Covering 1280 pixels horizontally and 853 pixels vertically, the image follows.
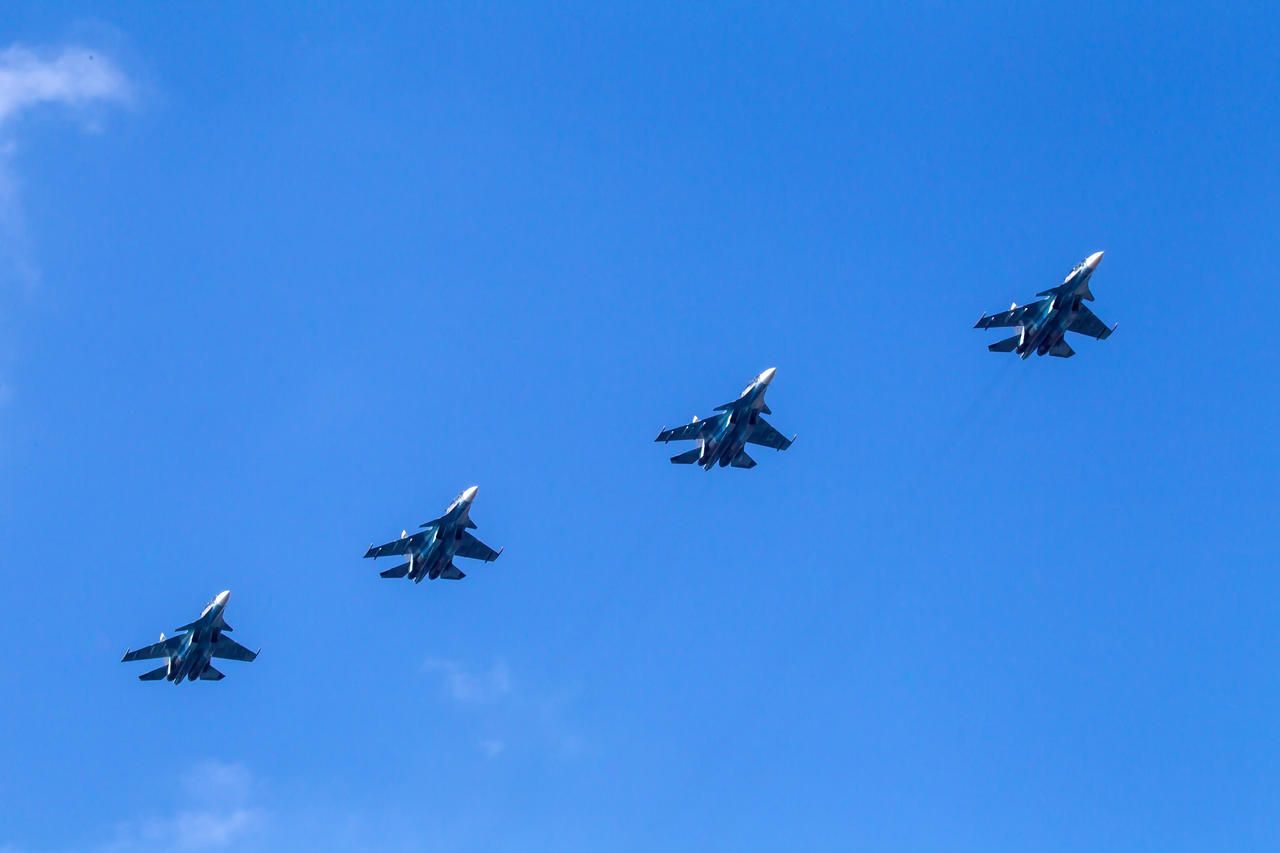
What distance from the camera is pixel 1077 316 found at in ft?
387

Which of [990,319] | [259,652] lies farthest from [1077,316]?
[259,652]

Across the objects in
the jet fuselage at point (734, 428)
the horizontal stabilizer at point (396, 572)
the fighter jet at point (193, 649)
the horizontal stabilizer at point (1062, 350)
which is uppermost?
the horizontal stabilizer at point (1062, 350)

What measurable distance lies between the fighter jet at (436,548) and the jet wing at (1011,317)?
43482mm

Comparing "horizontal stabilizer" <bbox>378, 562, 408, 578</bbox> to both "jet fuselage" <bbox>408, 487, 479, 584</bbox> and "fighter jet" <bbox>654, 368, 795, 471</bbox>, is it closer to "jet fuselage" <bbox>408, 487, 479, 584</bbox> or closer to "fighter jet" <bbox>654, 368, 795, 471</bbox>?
"jet fuselage" <bbox>408, 487, 479, 584</bbox>

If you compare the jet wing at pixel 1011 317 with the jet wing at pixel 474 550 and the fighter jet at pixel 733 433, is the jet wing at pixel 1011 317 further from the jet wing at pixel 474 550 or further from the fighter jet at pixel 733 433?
the jet wing at pixel 474 550

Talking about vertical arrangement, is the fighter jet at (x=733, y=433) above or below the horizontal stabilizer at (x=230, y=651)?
above

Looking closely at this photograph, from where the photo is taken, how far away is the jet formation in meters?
118

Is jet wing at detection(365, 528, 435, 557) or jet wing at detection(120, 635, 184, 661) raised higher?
jet wing at detection(365, 528, 435, 557)

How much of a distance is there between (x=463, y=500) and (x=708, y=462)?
1971 cm

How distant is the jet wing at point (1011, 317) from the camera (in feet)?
389

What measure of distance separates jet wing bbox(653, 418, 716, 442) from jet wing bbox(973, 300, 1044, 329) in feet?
76.4

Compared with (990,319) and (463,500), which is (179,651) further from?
(990,319)

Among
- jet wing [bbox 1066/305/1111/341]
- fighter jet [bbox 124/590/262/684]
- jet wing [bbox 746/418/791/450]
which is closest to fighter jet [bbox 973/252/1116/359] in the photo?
jet wing [bbox 1066/305/1111/341]

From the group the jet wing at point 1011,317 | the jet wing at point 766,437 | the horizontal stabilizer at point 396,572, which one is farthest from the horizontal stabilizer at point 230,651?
the jet wing at point 1011,317
